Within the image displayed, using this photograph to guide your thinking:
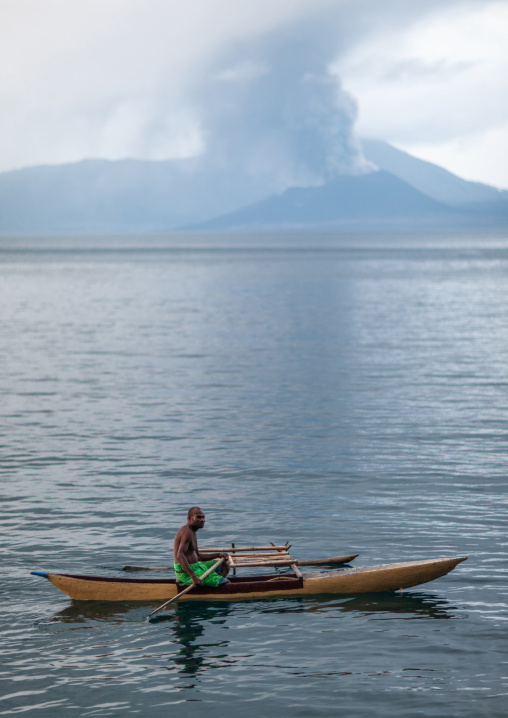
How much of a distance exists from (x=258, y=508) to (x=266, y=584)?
5926 millimetres

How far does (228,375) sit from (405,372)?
354 inches

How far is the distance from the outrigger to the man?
17cm

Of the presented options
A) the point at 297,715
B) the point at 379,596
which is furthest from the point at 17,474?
the point at 297,715

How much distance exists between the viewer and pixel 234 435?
3106 centimetres

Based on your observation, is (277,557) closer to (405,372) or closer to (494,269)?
(405,372)

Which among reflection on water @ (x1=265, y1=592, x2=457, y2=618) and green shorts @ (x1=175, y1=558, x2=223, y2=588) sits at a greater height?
green shorts @ (x1=175, y1=558, x2=223, y2=588)

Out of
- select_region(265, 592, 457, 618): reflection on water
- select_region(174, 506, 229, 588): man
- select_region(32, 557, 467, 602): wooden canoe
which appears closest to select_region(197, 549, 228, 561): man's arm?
select_region(174, 506, 229, 588): man

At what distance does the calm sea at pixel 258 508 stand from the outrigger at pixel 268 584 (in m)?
0.29

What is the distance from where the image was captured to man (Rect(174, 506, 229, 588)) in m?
16.6

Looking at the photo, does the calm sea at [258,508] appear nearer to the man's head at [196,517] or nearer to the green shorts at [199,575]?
the green shorts at [199,575]

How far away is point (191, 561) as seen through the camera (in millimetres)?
16906

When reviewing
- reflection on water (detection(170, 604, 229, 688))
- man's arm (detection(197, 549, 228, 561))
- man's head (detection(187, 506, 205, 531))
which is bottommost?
reflection on water (detection(170, 604, 229, 688))

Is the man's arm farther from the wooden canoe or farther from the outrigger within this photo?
the wooden canoe

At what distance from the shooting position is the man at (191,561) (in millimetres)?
16578
